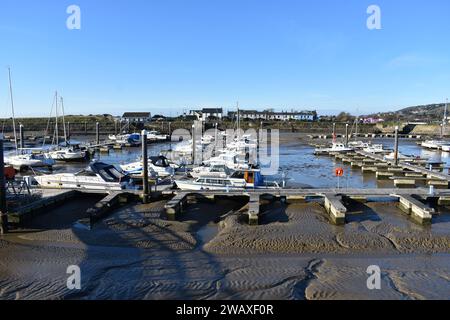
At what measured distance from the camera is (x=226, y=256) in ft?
43.9

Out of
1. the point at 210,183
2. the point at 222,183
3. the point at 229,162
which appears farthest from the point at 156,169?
the point at 222,183

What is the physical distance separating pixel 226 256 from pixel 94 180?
516 inches

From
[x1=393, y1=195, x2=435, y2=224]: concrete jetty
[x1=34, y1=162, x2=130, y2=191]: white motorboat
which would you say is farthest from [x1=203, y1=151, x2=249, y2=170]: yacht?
[x1=393, y1=195, x2=435, y2=224]: concrete jetty

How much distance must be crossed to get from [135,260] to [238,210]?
744 cm

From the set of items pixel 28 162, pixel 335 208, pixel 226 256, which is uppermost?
pixel 335 208

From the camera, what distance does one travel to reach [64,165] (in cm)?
4359

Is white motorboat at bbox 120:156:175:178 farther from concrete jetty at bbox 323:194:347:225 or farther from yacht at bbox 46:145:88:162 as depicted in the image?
yacht at bbox 46:145:88:162

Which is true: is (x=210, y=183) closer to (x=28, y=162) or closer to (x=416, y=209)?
(x=416, y=209)

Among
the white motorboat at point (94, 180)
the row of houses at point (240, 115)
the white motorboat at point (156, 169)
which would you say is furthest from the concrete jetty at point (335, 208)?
the row of houses at point (240, 115)

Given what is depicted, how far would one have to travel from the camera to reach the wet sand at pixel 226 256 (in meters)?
10.8

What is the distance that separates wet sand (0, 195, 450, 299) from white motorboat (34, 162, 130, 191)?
14.2 ft
